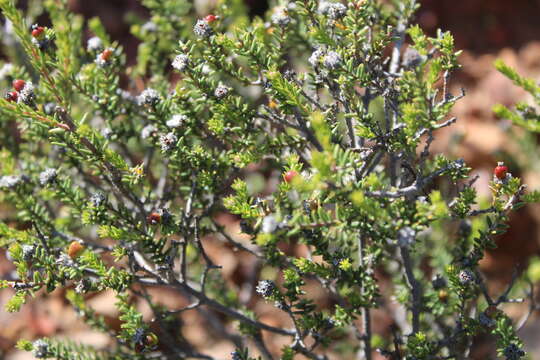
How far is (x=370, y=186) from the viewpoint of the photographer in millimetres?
1192

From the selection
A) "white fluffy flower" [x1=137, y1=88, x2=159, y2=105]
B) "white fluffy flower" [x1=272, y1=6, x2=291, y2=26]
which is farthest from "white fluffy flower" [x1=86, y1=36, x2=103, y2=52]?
"white fluffy flower" [x1=272, y1=6, x2=291, y2=26]

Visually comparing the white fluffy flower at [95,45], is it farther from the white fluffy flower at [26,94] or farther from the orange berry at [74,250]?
the orange berry at [74,250]

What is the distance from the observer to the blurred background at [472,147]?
306 centimetres

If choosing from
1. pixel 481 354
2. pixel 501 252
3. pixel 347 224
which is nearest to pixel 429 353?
pixel 347 224

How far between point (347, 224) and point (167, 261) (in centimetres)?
53

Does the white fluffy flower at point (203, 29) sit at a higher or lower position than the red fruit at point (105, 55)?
lower

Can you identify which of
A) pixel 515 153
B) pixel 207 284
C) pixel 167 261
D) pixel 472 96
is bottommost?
pixel 167 261

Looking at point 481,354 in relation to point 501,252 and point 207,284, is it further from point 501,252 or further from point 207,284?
point 207,284

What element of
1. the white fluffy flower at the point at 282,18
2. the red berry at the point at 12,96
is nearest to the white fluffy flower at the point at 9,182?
the red berry at the point at 12,96

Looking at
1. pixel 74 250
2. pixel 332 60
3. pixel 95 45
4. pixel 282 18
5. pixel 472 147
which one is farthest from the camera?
pixel 472 147

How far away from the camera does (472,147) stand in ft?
11.7

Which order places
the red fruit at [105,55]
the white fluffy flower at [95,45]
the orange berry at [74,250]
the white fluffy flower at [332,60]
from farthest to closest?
the white fluffy flower at [95,45] → the red fruit at [105,55] → the orange berry at [74,250] → the white fluffy flower at [332,60]

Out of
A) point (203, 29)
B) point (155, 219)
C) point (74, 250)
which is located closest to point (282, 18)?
point (203, 29)

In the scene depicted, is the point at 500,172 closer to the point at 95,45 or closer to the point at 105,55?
the point at 105,55
